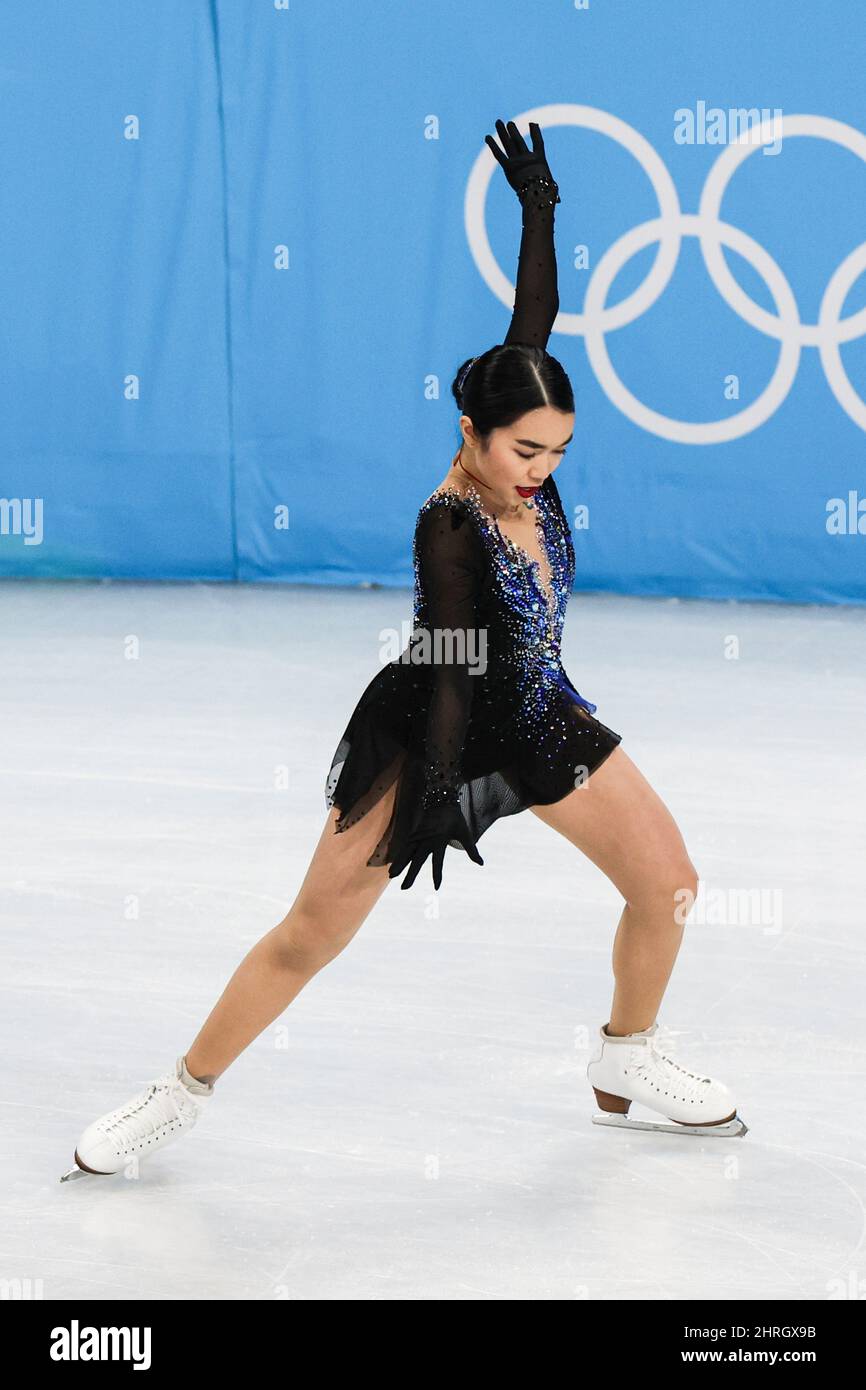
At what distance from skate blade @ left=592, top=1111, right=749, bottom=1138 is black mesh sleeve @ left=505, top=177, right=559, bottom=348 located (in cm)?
138

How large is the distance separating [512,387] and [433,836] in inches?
28.0

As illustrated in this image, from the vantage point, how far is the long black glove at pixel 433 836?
2.98 metres

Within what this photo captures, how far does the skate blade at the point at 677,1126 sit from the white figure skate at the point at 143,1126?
2.42ft

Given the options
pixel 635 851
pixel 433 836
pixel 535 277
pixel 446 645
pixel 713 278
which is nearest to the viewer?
pixel 446 645

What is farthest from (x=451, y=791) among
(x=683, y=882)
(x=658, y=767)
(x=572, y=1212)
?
(x=658, y=767)

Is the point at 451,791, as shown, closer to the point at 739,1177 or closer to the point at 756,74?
the point at 739,1177

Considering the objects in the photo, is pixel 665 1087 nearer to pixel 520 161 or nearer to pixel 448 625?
pixel 448 625

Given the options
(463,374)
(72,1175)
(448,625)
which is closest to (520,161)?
(463,374)

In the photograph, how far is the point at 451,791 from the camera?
296cm

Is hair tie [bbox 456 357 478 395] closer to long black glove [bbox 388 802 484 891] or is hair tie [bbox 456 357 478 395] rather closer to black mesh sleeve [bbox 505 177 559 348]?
black mesh sleeve [bbox 505 177 559 348]

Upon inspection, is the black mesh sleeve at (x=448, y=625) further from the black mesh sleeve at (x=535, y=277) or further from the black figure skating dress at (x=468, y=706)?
the black mesh sleeve at (x=535, y=277)

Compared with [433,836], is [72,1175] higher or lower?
lower

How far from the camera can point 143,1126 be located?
10.4ft

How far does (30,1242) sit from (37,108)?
22.8 ft
